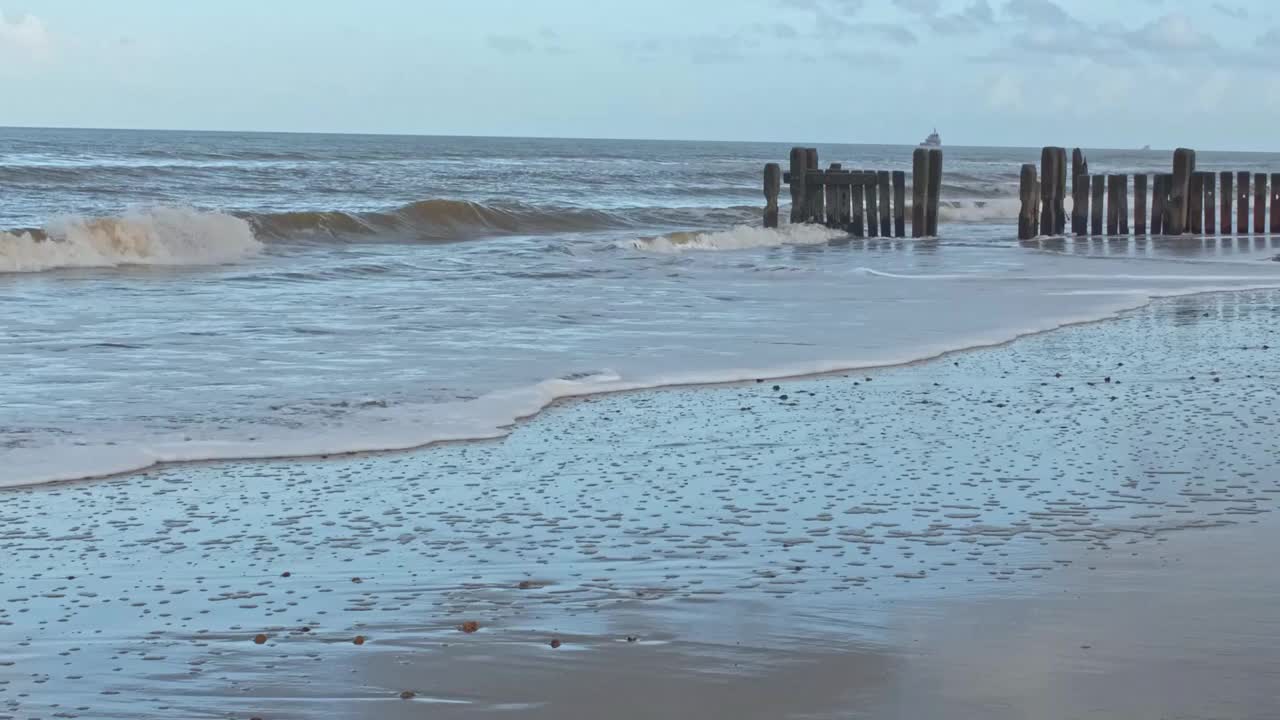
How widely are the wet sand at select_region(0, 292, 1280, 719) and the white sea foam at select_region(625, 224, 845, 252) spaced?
1625 cm

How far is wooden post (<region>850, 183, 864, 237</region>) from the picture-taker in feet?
80.0

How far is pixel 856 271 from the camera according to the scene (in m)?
17.4

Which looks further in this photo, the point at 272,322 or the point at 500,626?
the point at 272,322

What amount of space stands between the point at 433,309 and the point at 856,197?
1316 centimetres

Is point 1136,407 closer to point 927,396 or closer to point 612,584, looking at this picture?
point 927,396

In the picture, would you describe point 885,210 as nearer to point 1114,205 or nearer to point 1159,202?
point 1114,205

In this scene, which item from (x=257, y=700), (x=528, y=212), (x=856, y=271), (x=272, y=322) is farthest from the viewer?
(x=528, y=212)

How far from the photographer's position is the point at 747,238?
24234 mm

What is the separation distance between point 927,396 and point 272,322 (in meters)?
5.81

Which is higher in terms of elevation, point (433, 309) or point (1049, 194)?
point (1049, 194)

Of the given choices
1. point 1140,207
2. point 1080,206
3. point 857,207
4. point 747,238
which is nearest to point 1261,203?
point 1140,207

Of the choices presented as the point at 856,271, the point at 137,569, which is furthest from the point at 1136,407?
the point at 856,271

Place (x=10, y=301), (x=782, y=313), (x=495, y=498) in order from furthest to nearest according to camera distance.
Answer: (x=10, y=301) < (x=782, y=313) < (x=495, y=498)

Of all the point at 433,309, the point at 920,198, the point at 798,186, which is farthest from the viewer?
the point at 798,186
